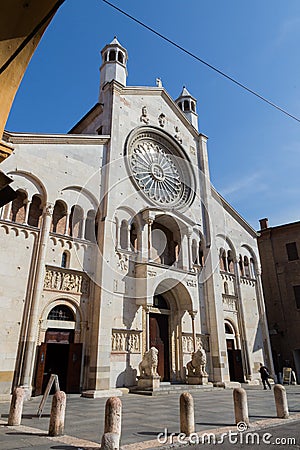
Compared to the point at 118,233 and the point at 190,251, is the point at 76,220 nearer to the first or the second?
the point at 118,233

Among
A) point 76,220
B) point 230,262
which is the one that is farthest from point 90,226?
point 230,262

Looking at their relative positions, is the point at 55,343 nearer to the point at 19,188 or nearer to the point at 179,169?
the point at 19,188

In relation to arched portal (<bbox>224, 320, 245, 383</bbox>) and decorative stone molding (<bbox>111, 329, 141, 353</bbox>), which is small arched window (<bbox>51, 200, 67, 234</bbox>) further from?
arched portal (<bbox>224, 320, 245, 383</bbox>)

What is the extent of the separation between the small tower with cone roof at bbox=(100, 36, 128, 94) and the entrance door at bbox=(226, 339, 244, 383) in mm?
19134

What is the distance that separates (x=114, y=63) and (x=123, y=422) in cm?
2188

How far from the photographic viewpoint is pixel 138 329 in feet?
53.1

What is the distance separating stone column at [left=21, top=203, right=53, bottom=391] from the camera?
39.4ft

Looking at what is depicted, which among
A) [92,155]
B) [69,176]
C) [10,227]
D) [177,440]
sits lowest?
[177,440]

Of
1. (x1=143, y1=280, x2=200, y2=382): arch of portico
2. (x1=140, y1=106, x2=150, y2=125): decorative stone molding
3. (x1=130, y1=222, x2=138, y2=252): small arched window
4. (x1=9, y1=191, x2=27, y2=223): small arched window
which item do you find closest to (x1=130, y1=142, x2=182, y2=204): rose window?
(x1=140, y1=106, x2=150, y2=125): decorative stone molding

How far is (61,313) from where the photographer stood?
14.2 metres

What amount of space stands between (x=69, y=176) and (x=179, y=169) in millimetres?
9448

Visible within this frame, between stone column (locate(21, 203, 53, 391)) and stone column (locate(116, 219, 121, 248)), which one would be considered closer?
stone column (locate(21, 203, 53, 391))

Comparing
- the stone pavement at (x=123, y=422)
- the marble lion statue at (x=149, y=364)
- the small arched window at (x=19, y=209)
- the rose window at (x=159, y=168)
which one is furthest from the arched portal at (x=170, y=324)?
the small arched window at (x=19, y=209)

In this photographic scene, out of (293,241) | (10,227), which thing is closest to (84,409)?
(10,227)
